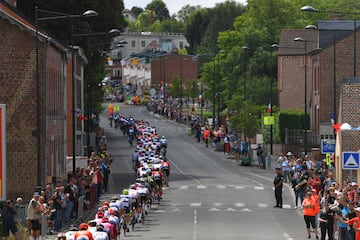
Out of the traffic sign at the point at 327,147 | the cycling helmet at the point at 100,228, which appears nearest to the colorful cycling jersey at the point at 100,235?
the cycling helmet at the point at 100,228

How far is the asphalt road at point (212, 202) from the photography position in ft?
125

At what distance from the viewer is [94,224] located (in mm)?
30297

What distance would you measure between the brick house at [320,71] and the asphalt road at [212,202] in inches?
276

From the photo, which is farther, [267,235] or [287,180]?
[287,180]

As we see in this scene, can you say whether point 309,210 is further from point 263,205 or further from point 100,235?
point 263,205

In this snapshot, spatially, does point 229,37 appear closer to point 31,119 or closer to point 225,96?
point 225,96

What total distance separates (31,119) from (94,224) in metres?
20.0

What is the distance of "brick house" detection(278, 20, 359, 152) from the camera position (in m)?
83.3

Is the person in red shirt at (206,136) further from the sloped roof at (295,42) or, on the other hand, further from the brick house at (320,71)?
the sloped roof at (295,42)

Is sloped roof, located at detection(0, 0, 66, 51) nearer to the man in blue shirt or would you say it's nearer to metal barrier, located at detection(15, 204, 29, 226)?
metal barrier, located at detection(15, 204, 29, 226)

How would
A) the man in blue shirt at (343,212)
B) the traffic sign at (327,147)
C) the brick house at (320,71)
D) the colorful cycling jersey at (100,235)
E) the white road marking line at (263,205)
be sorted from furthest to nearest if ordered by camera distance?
the brick house at (320,71), the traffic sign at (327,147), the white road marking line at (263,205), the man in blue shirt at (343,212), the colorful cycling jersey at (100,235)

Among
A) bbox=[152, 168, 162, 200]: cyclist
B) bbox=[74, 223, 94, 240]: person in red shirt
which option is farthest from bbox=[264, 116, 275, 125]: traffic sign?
bbox=[74, 223, 94, 240]: person in red shirt

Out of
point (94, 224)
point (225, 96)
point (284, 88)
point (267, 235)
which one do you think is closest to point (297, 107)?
point (284, 88)

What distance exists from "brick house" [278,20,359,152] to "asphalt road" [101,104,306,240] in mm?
7006
